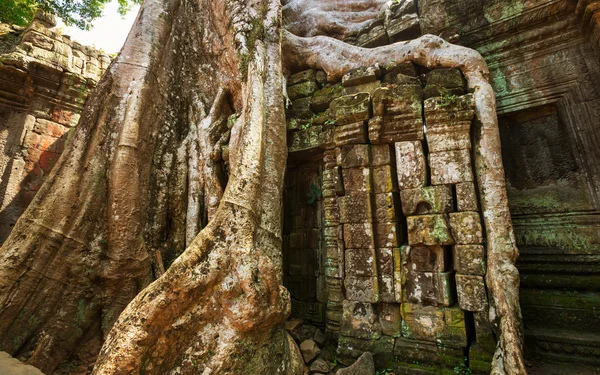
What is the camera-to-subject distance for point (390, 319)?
3.00 m

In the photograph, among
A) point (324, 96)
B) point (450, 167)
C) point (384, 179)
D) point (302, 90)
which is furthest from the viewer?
point (302, 90)

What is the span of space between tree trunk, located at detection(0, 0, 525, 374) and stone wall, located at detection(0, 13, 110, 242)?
2.58m

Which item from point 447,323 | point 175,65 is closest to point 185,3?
point 175,65

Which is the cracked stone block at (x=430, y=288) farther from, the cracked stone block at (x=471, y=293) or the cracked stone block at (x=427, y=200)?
the cracked stone block at (x=427, y=200)

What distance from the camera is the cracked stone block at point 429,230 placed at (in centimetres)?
287

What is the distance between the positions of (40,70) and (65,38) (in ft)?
2.84

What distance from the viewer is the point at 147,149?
3639 mm

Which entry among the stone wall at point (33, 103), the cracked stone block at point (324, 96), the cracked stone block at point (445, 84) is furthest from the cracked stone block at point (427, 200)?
the stone wall at point (33, 103)

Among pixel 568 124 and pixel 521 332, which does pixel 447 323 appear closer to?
pixel 521 332

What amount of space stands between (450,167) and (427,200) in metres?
0.38

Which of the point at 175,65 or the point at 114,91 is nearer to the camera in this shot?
the point at 114,91

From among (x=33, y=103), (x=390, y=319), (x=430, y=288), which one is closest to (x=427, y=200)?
(x=430, y=288)

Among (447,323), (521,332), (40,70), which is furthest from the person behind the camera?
(40,70)

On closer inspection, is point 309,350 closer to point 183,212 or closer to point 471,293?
point 471,293
